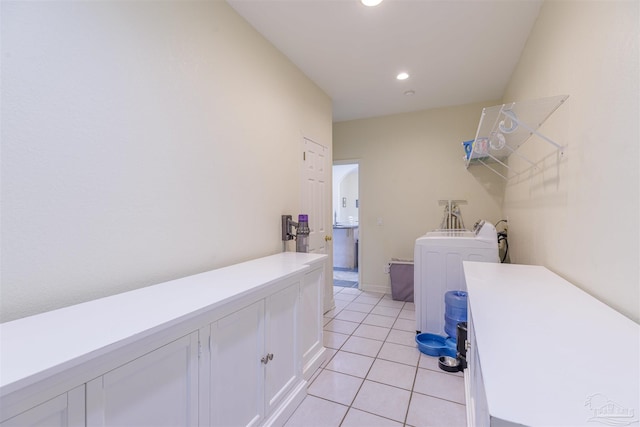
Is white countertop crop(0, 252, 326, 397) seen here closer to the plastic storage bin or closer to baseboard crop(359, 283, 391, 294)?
the plastic storage bin

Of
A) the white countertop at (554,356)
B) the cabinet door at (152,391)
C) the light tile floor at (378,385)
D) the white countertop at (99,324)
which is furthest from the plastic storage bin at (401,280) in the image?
the cabinet door at (152,391)

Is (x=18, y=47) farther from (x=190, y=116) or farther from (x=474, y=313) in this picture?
(x=474, y=313)

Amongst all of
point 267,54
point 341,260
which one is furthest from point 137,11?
point 341,260

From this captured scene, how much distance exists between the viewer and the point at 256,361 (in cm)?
144

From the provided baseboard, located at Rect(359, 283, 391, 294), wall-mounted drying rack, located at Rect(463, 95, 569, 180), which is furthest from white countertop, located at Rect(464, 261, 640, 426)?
baseboard, located at Rect(359, 283, 391, 294)

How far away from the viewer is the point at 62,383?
0.71 meters

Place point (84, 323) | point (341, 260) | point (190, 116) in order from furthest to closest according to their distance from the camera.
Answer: point (341, 260), point (190, 116), point (84, 323)

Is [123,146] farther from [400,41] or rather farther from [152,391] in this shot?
[400,41]

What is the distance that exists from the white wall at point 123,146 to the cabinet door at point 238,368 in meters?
0.50

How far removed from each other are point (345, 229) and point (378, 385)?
13.6 feet

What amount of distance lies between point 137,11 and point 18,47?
0.58m

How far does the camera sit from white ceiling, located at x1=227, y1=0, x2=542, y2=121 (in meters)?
1.95

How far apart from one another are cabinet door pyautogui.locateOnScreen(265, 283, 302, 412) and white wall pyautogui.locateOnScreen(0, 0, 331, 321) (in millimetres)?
502

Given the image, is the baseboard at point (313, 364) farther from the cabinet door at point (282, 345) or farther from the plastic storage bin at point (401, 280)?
the plastic storage bin at point (401, 280)
